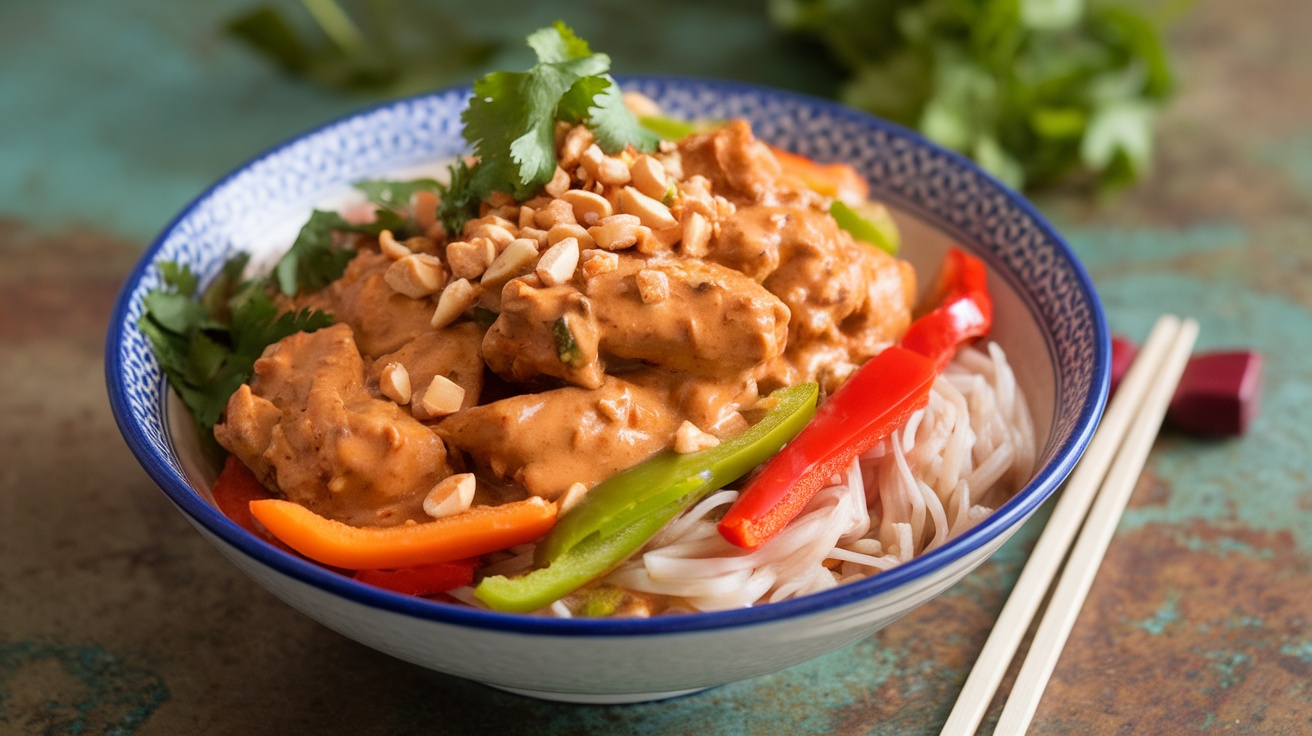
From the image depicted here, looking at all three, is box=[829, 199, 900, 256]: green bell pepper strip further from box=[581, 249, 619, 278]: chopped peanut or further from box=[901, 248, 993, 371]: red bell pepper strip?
box=[581, 249, 619, 278]: chopped peanut

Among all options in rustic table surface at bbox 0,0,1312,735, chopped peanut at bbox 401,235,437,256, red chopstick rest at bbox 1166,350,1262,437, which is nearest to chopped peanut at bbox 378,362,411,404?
chopped peanut at bbox 401,235,437,256

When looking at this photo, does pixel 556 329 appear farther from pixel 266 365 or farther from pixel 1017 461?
pixel 1017 461

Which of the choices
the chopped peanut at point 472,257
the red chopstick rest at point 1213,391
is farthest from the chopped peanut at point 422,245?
the red chopstick rest at point 1213,391

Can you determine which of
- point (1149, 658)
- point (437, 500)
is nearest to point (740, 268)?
point (437, 500)

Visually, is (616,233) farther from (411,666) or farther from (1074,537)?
(1074,537)

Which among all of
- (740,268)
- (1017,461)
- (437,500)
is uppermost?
(740,268)

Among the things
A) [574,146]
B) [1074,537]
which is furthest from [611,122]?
[1074,537]
